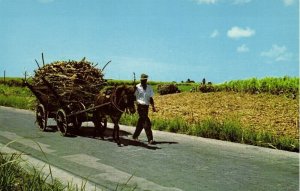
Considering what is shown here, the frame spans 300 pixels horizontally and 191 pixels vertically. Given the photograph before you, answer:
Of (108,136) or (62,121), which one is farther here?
(108,136)

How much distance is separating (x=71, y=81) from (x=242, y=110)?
8973 millimetres

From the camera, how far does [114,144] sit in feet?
38.5

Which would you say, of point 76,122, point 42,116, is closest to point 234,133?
point 76,122

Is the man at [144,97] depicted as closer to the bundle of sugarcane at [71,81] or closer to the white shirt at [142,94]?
the white shirt at [142,94]

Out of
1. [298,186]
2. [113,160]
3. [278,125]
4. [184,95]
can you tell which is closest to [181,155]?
[113,160]

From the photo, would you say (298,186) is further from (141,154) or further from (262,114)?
(262,114)

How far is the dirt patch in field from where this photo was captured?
1556 cm

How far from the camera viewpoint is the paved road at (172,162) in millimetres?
7543

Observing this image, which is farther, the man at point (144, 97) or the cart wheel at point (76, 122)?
the cart wheel at point (76, 122)

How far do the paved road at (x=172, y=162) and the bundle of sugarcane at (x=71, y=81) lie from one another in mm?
1207

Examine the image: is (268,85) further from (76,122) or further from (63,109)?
(63,109)

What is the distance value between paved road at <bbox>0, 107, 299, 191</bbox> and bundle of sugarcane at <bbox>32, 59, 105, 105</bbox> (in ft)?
3.96

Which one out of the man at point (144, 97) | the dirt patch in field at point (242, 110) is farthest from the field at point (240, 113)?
the man at point (144, 97)

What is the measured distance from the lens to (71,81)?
1323 centimetres
